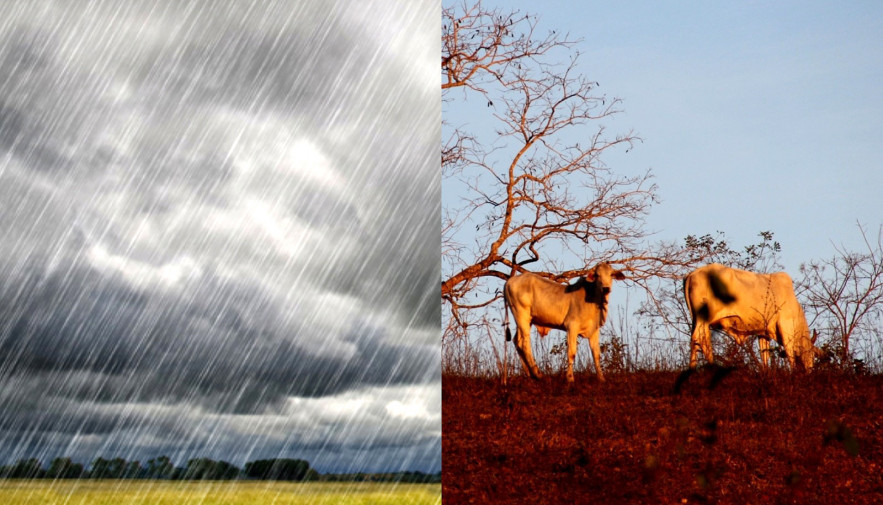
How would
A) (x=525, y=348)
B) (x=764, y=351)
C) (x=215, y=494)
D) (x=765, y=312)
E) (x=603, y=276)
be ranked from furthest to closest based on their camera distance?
(x=525, y=348) < (x=765, y=312) < (x=603, y=276) < (x=764, y=351) < (x=215, y=494)

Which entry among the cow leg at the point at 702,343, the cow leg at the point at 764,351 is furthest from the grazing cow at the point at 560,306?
the cow leg at the point at 764,351

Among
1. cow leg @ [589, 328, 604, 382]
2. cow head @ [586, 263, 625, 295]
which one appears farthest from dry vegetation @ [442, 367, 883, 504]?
cow head @ [586, 263, 625, 295]

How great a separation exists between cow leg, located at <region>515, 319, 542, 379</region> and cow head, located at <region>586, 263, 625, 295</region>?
1223mm

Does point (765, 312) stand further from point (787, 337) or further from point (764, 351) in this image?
point (764, 351)

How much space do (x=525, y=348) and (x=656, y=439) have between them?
174 inches

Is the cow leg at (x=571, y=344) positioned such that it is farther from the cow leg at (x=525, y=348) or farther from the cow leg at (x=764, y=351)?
the cow leg at (x=764, y=351)

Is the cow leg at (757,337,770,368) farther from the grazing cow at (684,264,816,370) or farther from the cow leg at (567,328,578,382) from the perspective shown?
the cow leg at (567,328,578,382)

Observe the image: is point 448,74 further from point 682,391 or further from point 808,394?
point 808,394

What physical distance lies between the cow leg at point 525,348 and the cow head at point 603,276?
1223mm

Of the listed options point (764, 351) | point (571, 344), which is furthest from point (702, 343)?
point (571, 344)

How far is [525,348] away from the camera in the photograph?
12.9 meters

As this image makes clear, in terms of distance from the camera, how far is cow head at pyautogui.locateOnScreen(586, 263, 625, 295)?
41.1 feet

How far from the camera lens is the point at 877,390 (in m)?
10.9

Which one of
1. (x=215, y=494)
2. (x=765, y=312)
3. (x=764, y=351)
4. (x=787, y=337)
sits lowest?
(x=215, y=494)
